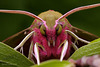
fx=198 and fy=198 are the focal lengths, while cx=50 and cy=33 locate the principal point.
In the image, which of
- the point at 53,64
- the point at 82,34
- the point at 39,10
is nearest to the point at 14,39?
the point at 82,34

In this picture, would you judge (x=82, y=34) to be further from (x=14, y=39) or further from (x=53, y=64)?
(x=53, y=64)

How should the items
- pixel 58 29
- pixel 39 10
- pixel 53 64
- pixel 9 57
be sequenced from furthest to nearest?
pixel 39 10
pixel 58 29
pixel 9 57
pixel 53 64

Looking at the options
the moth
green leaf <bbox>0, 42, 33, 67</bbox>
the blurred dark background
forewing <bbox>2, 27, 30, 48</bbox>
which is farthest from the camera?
the blurred dark background

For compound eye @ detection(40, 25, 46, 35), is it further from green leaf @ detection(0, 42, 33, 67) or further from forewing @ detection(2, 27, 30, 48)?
green leaf @ detection(0, 42, 33, 67)

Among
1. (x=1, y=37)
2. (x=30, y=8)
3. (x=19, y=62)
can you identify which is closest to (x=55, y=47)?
(x=19, y=62)

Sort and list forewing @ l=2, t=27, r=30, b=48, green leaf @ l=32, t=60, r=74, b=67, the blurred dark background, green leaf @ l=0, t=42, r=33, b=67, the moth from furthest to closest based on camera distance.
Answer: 1. the blurred dark background
2. forewing @ l=2, t=27, r=30, b=48
3. the moth
4. green leaf @ l=0, t=42, r=33, b=67
5. green leaf @ l=32, t=60, r=74, b=67

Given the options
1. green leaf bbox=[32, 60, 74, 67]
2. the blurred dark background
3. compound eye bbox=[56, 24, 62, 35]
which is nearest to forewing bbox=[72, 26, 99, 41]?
compound eye bbox=[56, 24, 62, 35]

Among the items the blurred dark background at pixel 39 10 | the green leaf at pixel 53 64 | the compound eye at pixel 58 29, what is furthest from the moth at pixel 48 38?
the blurred dark background at pixel 39 10

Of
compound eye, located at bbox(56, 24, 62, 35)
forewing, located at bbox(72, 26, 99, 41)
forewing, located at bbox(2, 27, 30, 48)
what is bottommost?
forewing, located at bbox(72, 26, 99, 41)
